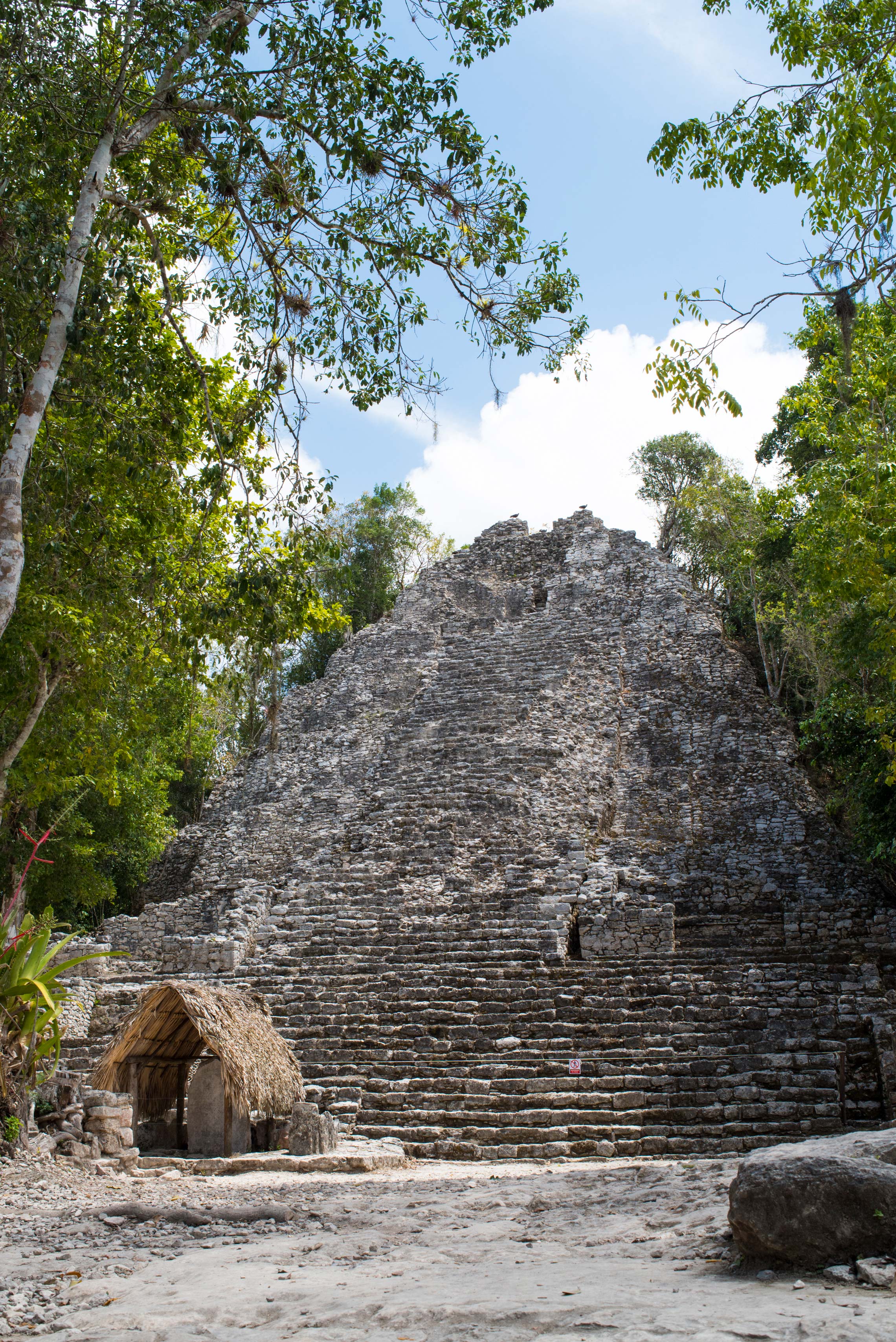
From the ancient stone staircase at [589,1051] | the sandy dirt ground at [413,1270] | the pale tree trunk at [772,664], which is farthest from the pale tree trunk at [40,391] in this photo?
the pale tree trunk at [772,664]

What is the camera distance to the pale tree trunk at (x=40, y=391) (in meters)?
5.32

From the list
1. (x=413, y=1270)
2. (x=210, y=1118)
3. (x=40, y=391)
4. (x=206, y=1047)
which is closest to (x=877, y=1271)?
(x=413, y=1270)

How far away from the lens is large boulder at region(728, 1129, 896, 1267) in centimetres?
294

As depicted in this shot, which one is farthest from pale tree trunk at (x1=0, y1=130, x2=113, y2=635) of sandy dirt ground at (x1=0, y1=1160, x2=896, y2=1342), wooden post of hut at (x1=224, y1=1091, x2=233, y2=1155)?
wooden post of hut at (x1=224, y1=1091, x2=233, y2=1155)

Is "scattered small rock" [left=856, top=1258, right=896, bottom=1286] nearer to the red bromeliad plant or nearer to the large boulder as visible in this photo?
the large boulder

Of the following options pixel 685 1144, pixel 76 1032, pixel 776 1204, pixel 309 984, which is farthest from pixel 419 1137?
pixel 776 1204

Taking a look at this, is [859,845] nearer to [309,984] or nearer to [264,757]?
[309,984]

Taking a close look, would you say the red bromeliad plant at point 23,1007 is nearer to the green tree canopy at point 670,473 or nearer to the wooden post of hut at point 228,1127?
the wooden post of hut at point 228,1127

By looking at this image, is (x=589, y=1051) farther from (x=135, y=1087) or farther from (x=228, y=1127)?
(x=135, y=1087)

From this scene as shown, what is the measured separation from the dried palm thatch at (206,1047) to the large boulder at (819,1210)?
5.05 m

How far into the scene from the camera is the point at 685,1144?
728cm

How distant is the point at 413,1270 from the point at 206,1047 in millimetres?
5623

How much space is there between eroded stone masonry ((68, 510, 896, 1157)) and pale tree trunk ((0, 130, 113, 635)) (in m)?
5.61

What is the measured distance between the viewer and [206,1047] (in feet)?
28.3
